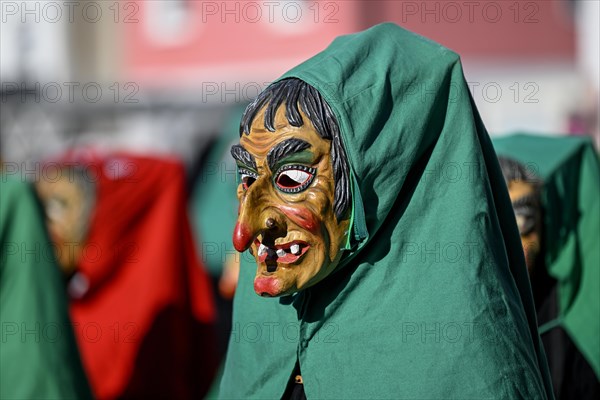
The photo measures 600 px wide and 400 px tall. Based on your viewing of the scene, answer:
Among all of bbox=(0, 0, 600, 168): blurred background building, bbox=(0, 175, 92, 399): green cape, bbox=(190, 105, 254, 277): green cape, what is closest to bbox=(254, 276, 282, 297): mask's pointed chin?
bbox=(0, 175, 92, 399): green cape

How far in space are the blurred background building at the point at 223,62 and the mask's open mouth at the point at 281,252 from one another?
41.3 feet

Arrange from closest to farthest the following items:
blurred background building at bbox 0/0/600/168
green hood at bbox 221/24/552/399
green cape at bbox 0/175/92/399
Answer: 1. green hood at bbox 221/24/552/399
2. green cape at bbox 0/175/92/399
3. blurred background building at bbox 0/0/600/168

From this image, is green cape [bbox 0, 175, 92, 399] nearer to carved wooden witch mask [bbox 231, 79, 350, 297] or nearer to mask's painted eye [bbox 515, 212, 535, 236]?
carved wooden witch mask [bbox 231, 79, 350, 297]

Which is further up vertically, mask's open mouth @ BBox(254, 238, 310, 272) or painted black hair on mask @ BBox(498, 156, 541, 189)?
mask's open mouth @ BBox(254, 238, 310, 272)

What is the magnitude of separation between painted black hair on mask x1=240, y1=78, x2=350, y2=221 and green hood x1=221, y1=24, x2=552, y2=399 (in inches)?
1.4

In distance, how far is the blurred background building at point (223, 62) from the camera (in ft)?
54.3

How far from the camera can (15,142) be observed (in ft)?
53.5

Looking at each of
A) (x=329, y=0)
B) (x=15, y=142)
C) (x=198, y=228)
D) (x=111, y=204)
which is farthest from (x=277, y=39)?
(x=111, y=204)

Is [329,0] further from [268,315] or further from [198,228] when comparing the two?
[268,315]

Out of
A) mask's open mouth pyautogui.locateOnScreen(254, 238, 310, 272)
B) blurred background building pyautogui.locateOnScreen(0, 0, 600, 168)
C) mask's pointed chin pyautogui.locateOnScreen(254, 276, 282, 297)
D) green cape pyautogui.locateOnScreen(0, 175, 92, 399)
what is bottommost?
blurred background building pyautogui.locateOnScreen(0, 0, 600, 168)

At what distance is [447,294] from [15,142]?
14691 mm

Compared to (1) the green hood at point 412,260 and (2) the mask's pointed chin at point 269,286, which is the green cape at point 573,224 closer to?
(1) the green hood at point 412,260

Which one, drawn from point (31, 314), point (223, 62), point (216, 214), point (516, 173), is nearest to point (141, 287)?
point (216, 214)

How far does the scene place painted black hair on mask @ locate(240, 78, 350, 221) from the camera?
2512 millimetres
